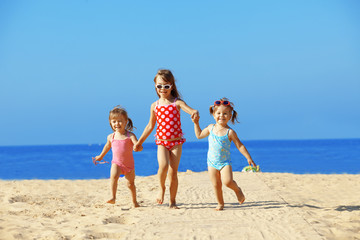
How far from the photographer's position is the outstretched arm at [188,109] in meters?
6.43

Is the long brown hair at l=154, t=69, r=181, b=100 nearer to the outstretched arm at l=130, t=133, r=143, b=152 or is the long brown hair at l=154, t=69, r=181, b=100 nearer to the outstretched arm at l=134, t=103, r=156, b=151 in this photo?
the outstretched arm at l=134, t=103, r=156, b=151

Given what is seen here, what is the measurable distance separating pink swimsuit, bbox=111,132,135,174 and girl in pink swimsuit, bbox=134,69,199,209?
0.22 metres

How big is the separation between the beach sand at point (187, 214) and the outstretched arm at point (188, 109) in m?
1.52

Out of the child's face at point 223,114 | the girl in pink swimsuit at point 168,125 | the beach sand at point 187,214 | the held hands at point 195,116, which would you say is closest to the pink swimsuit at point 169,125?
the girl in pink swimsuit at point 168,125

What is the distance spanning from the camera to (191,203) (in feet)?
24.1

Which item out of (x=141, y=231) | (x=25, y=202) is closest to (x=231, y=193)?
(x=141, y=231)

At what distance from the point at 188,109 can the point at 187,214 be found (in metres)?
1.67

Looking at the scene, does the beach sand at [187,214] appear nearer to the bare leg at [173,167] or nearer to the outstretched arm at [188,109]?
the bare leg at [173,167]

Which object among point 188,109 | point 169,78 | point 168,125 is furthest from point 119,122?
point 188,109

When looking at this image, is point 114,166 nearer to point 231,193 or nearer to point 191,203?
point 191,203

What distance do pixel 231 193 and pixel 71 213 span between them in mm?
3405

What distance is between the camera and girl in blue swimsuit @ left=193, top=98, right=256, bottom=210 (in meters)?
6.36

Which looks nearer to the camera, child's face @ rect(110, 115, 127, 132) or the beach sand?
the beach sand

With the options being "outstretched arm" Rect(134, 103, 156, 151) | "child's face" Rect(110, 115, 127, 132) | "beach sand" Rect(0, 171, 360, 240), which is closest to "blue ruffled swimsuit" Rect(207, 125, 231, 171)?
"beach sand" Rect(0, 171, 360, 240)
